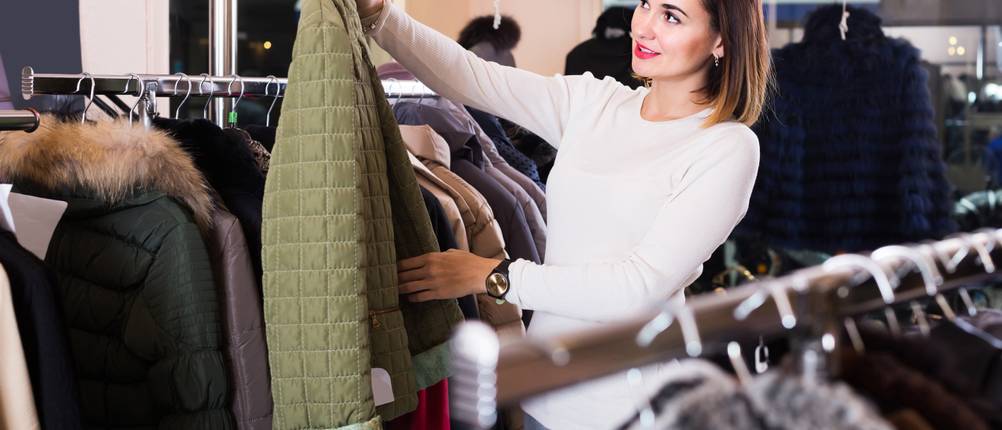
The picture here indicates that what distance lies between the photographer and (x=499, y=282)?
153cm

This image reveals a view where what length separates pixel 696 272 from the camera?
5.17 feet

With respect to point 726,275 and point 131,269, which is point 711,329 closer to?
point 131,269

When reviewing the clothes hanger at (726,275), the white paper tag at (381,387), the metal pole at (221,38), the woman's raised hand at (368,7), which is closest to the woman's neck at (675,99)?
the woman's raised hand at (368,7)

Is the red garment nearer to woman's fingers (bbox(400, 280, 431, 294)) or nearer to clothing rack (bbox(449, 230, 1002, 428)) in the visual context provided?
woman's fingers (bbox(400, 280, 431, 294))

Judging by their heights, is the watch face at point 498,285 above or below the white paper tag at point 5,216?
below

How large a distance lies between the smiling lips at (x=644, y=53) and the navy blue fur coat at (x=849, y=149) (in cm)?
191

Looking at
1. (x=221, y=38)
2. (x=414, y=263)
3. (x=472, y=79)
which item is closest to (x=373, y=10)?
(x=472, y=79)

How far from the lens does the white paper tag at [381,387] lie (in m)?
1.51

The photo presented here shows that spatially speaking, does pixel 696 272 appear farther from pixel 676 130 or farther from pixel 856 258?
pixel 856 258

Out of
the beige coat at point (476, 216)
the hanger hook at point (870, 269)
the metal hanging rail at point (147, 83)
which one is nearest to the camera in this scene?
the hanger hook at point (870, 269)

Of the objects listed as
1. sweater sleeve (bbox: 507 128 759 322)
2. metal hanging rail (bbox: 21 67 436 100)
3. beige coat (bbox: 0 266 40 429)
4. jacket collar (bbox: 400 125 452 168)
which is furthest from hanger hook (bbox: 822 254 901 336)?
jacket collar (bbox: 400 125 452 168)

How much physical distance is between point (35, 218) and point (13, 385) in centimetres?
28

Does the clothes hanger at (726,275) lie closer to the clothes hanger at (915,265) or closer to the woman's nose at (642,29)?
the woman's nose at (642,29)

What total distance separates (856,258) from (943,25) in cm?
302
